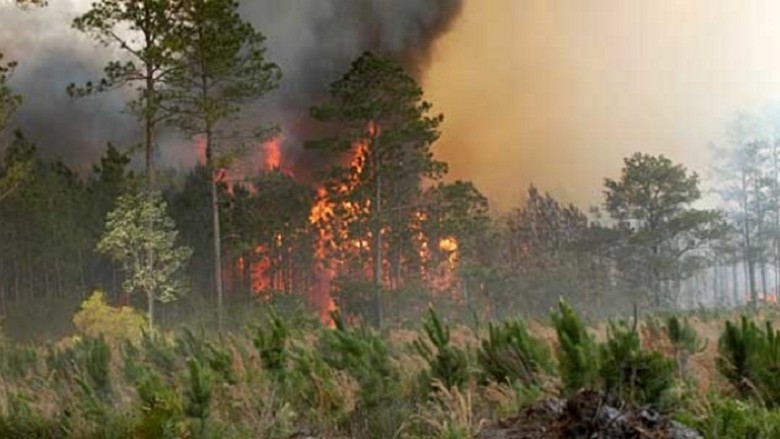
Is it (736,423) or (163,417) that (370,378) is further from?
(736,423)

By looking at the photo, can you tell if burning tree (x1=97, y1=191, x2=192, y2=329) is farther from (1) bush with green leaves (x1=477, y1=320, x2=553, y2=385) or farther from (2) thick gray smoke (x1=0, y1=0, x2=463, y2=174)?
(1) bush with green leaves (x1=477, y1=320, x2=553, y2=385)

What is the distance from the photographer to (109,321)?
18953mm

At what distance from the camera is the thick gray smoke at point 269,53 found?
25109 millimetres

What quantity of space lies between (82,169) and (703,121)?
21.8 meters


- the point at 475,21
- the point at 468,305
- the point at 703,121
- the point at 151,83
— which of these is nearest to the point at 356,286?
the point at 468,305

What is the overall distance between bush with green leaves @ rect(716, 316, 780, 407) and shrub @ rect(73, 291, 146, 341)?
14472 mm

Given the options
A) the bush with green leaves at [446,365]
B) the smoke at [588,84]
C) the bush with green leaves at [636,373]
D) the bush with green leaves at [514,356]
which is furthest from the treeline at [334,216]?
the bush with green leaves at [636,373]

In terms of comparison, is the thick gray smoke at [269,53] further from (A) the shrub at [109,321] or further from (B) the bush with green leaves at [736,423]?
(B) the bush with green leaves at [736,423]

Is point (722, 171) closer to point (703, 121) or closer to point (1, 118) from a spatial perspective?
point (703, 121)

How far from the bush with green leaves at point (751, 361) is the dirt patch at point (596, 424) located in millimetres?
1749

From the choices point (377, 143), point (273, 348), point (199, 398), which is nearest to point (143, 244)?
point (377, 143)

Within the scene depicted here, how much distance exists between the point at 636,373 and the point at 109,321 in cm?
1630

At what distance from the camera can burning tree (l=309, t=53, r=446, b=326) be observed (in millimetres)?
23297

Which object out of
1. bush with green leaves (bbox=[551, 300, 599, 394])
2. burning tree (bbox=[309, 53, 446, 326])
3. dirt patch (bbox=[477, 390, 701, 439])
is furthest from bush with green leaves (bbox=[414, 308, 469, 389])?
burning tree (bbox=[309, 53, 446, 326])
